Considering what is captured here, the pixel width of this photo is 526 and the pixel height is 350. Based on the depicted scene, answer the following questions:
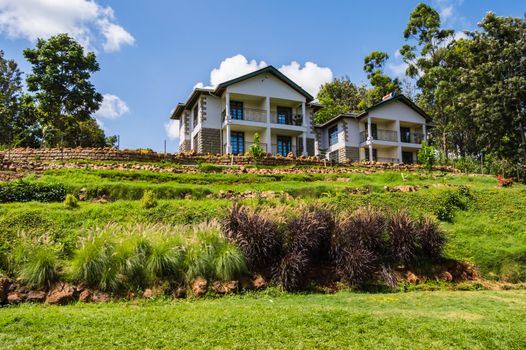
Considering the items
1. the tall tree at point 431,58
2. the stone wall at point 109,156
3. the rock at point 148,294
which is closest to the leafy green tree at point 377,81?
the tall tree at point 431,58

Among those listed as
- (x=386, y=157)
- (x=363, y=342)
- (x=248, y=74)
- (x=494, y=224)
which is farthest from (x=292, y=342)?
(x=386, y=157)

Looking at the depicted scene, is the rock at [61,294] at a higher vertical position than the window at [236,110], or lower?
lower

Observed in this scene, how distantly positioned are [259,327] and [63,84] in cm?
3361

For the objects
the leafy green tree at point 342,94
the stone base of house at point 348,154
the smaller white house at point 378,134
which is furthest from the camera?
the leafy green tree at point 342,94

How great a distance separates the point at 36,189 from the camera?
14.1 meters

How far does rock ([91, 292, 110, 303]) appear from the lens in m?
7.58

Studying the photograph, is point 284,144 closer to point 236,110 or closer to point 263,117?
point 263,117

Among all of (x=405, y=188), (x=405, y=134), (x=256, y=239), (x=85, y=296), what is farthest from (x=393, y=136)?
(x=85, y=296)

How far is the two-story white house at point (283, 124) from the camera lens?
1196 inches

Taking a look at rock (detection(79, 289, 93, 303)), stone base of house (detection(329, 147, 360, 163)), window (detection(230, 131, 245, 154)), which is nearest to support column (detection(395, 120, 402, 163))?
stone base of house (detection(329, 147, 360, 163))

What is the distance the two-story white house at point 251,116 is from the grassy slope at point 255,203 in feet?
37.9

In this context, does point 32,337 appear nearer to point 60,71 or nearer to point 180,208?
point 180,208

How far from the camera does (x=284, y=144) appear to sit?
108 feet

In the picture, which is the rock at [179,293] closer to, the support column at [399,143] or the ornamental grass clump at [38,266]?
the ornamental grass clump at [38,266]
